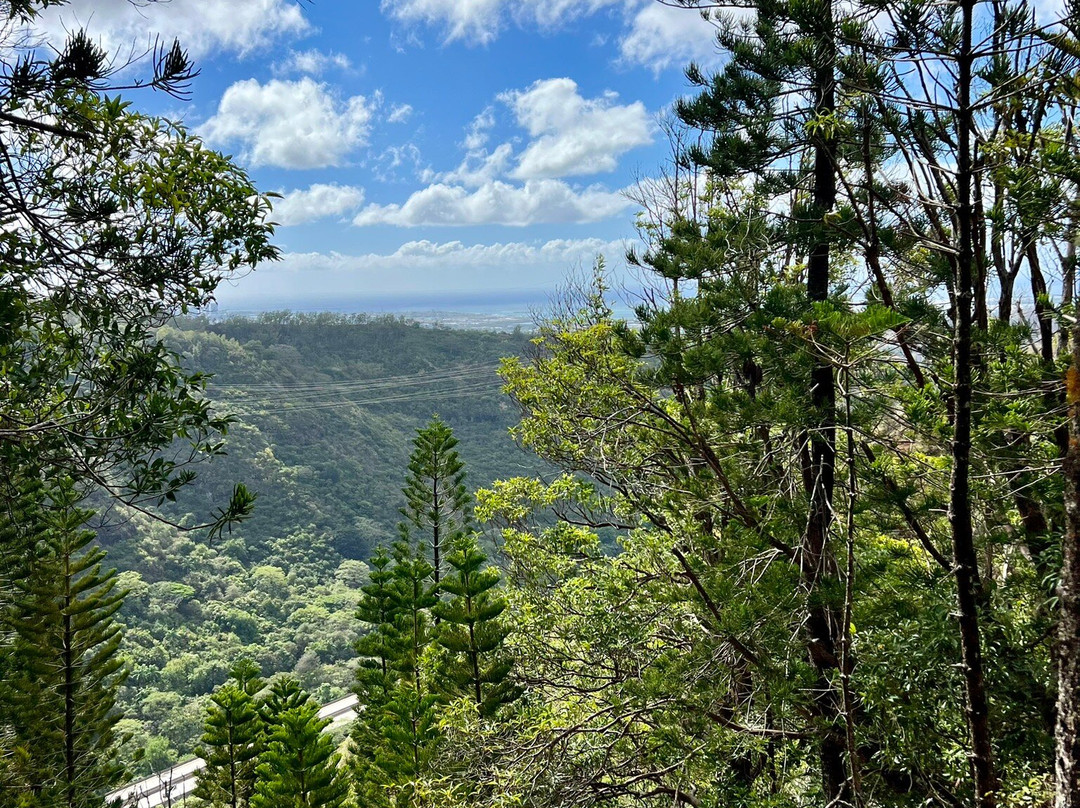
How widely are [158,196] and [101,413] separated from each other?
964 millimetres

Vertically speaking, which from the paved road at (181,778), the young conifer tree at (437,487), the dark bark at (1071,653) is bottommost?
the paved road at (181,778)

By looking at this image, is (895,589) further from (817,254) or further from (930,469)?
(817,254)

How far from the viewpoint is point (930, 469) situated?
3.48 metres

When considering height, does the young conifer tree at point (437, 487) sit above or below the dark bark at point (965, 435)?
below

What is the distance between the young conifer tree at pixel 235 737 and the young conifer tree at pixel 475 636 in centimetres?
345

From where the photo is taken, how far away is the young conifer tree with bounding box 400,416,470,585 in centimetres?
1118

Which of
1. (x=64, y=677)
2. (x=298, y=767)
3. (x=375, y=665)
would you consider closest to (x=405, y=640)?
(x=375, y=665)

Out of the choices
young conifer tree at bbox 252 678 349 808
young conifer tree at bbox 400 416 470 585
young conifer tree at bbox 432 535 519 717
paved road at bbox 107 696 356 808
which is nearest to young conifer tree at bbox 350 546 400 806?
young conifer tree at bbox 400 416 470 585

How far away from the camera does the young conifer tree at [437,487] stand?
11.2 meters

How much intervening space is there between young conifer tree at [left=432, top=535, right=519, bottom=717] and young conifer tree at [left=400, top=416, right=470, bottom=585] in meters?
2.81

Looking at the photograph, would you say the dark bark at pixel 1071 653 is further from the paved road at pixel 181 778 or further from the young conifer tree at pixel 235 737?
the paved road at pixel 181 778

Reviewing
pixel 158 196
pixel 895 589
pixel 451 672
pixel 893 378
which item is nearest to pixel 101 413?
pixel 158 196

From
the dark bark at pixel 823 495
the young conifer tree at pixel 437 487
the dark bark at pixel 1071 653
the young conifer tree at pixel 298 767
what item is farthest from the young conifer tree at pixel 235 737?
the dark bark at pixel 1071 653

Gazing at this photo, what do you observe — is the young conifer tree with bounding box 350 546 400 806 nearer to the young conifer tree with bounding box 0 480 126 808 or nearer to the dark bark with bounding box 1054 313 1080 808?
the young conifer tree with bounding box 0 480 126 808
